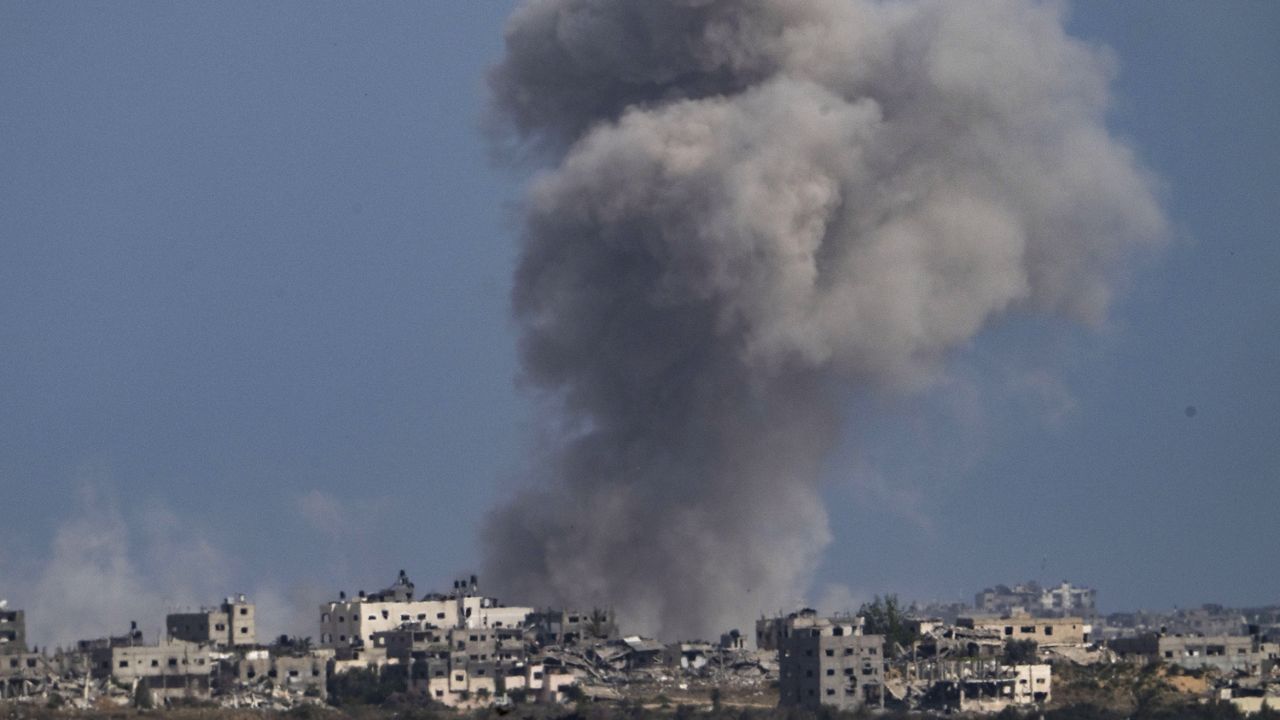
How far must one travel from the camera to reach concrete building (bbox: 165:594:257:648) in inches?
2694

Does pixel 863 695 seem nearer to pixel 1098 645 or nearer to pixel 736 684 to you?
pixel 736 684

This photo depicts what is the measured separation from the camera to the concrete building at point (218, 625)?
225 feet

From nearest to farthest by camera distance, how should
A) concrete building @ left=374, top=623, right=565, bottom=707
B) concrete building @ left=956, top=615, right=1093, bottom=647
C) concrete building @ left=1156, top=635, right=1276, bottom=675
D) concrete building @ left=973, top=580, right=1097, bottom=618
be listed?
concrete building @ left=374, top=623, right=565, bottom=707, concrete building @ left=1156, top=635, right=1276, bottom=675, concrete building @ left=956, top=615, right=1093, bottom=647, concrete building @ left=973, top=580, right=1097, bottom=618

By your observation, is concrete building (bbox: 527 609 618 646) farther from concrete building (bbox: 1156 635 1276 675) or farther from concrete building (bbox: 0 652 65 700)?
concrete building (bbox: 1156 635 1276 675)

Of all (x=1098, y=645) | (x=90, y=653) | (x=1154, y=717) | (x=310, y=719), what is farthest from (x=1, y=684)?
(x=1098, y=645)

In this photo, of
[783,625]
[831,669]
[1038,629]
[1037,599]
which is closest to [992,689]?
[831,669]

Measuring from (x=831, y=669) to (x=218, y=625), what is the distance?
15.9 m

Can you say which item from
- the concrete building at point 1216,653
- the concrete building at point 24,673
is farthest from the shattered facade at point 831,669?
the concrete building at point 24,673

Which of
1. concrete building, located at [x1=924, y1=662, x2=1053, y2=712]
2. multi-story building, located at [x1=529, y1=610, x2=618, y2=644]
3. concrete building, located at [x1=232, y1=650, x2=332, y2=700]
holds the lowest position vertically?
concrete building, located at [x1=924, y1=662, x2=1053, y2=712]

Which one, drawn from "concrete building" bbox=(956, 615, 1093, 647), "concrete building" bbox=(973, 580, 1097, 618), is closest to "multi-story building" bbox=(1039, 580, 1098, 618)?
"concrete building" bbox=(973, 580, 1097, 618)

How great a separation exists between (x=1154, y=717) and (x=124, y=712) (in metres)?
20.3

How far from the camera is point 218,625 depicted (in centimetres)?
6856

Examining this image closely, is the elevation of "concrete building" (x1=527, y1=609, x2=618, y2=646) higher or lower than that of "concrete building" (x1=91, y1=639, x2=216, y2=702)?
higher

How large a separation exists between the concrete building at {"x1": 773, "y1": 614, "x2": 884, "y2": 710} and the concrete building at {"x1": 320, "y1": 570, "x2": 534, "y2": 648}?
10838 millimetres
